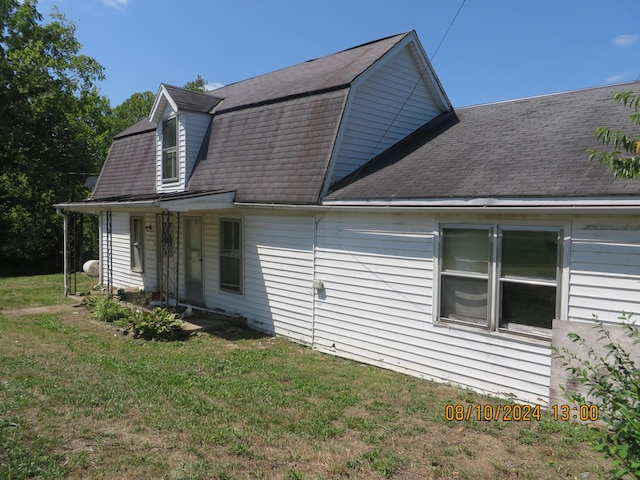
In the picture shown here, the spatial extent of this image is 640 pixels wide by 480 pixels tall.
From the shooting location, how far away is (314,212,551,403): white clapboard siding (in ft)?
20.0

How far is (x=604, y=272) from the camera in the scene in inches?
211

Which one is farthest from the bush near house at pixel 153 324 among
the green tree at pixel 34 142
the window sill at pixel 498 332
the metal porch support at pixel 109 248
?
the green tree at pixel 34 142

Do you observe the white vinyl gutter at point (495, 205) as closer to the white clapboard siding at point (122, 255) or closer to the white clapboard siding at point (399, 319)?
the white clapboard siding at point (399, 319)

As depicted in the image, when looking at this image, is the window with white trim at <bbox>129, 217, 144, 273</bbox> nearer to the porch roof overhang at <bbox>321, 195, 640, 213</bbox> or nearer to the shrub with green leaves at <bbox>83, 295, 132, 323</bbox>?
the shrub with green leaves at <bbox>83, 295, 132, 323</bbox>

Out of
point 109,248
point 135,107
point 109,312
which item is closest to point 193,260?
point 109,312

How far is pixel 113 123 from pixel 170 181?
26.4m

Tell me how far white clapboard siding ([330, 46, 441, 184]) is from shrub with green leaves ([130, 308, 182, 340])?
4.31 m

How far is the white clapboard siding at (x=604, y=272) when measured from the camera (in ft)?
17.0

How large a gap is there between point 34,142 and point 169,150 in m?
14.6

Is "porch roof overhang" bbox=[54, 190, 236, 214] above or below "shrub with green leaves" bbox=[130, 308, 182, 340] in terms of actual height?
above

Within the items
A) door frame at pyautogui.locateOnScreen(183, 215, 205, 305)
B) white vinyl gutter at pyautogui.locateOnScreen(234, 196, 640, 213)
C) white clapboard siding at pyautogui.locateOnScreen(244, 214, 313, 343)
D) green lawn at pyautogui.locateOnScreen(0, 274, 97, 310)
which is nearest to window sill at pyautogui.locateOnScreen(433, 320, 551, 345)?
white vinyl gutter at pyautogui.locateOnScreen(234, 196, 640, 213)

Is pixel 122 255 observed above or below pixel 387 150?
below

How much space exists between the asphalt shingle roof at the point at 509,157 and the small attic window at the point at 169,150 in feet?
18.6

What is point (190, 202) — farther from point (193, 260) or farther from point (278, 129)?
point (193, 260)
